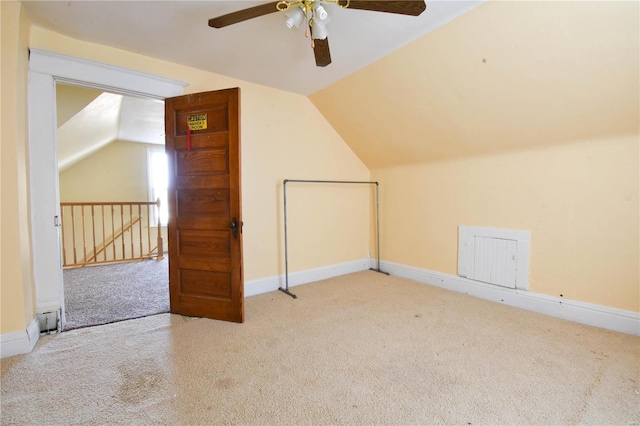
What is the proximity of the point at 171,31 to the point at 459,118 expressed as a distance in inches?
97.3

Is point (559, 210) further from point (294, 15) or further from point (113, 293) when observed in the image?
point (113, 293)

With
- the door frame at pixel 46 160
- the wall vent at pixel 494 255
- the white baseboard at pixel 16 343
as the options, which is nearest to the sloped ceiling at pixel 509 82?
the wall vent at pixel 494 255

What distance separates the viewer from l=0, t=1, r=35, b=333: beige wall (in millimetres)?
1748

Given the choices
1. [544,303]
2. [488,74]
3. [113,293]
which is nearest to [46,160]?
[113,293]

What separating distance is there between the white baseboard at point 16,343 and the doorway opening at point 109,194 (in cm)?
38

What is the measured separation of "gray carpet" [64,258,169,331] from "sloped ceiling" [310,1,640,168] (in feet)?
9.67

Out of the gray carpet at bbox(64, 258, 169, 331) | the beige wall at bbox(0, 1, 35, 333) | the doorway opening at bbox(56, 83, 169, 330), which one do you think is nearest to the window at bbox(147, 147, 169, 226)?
the doorway opening at bbox(56, 83, 169, 330)

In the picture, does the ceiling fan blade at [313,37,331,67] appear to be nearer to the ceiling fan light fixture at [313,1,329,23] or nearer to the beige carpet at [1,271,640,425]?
the ceiling fan light fixture at [313,1,329,23]

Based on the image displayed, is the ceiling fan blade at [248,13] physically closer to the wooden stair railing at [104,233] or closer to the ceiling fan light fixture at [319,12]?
the ceiling fan light fixture at [319,12]

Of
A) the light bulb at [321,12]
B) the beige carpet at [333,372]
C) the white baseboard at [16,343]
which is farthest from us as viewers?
the white baseboard at [16,343]

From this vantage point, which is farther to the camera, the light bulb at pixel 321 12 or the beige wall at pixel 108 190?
the beige wall at pixel 108 190

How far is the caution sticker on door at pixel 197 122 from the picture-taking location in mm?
2406

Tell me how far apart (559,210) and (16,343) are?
13.4 ft

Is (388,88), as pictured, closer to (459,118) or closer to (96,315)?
(459,118)
